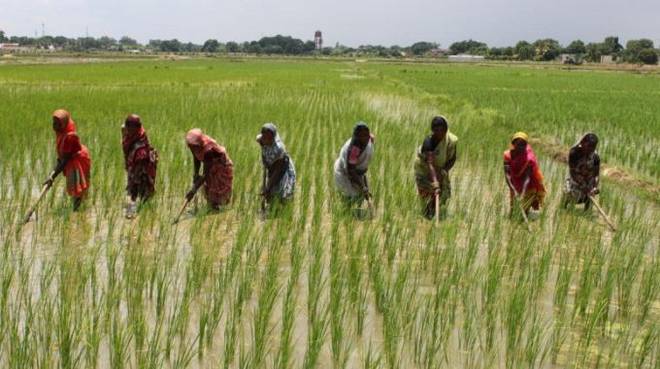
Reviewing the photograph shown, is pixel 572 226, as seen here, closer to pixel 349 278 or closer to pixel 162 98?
pixel 349 278

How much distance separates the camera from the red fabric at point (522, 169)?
508cm

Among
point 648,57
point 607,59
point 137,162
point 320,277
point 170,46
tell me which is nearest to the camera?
point 320,277

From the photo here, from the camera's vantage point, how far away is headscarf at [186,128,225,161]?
16.0 feet

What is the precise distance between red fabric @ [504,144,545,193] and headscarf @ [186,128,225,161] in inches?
94.3

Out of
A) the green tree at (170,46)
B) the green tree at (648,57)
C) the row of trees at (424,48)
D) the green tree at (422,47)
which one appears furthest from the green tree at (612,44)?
the green tree at (170,46)

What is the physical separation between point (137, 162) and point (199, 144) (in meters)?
0.56

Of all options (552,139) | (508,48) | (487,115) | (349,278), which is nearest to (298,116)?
(487,115)

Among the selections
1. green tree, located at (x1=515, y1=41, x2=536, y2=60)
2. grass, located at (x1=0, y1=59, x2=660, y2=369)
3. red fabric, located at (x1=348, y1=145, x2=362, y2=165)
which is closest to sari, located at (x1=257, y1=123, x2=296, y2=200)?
grass, located at (x1=0, y1=59, x2=660, y2=369)

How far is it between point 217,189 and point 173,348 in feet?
7.86

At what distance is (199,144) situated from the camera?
4.95m

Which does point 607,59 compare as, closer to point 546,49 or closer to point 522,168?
point 546,49

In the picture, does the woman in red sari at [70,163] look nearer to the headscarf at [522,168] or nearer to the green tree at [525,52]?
the headscarf at [522,168]

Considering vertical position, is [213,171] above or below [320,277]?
above

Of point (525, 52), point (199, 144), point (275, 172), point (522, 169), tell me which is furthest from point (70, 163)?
point (525, 52)
